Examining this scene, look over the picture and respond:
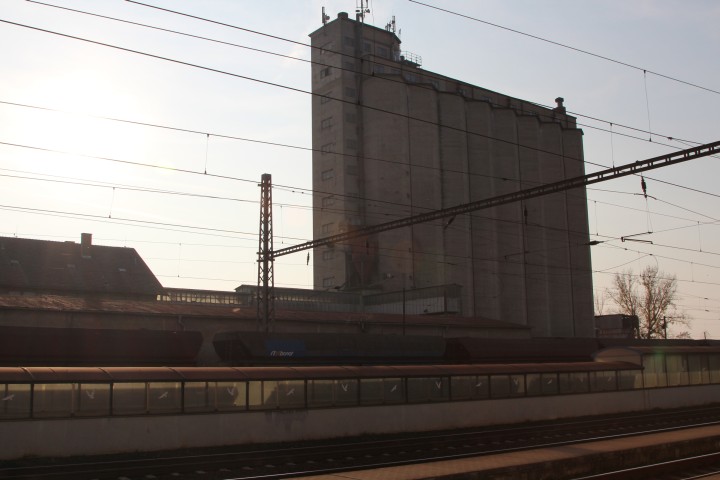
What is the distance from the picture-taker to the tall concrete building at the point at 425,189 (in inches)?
3061

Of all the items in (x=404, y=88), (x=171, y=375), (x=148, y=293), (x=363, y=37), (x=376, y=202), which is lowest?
(x=171, y=375)

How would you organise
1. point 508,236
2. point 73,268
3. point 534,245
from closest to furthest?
point 73,268 → point 508,236 → point 534,245

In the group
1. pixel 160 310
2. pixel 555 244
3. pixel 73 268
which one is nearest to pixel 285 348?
pixel 160 310

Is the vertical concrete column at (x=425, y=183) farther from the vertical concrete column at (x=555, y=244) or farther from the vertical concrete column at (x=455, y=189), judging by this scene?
the vertical concrete column at (x=555, y=244)

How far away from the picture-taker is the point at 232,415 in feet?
82.2

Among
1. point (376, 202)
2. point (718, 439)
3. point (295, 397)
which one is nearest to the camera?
point (718, 439)

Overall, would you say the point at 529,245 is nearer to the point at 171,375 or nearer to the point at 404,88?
the point at 404,88

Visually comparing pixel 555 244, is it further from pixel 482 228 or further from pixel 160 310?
pixel 160 310

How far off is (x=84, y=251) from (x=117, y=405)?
1621 inches

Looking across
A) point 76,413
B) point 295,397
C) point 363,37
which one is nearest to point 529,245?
point 363,37

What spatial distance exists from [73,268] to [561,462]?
163ft

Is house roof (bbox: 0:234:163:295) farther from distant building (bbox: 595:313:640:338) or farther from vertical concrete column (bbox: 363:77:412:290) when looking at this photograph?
distant building (bbox: 595:313:640:338)

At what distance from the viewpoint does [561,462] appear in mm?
17297

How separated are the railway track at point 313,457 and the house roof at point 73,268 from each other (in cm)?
3662
